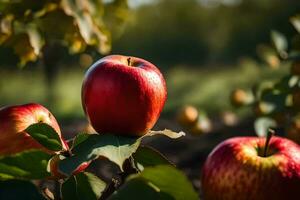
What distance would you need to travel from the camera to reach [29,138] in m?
1.46

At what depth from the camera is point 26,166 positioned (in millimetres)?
1272

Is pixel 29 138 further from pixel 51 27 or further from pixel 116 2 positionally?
pixel 116 2

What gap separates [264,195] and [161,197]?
19.6 inches

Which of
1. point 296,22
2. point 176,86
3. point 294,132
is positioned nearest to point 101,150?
point 296,22

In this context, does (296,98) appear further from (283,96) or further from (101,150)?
(101,150)

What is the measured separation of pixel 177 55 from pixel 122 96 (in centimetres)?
1179

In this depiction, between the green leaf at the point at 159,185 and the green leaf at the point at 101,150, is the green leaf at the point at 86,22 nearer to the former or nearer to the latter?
the green leaf at the point at 101,150

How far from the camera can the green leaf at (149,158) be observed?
1388mm

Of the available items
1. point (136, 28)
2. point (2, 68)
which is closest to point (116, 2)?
point (2, 68)

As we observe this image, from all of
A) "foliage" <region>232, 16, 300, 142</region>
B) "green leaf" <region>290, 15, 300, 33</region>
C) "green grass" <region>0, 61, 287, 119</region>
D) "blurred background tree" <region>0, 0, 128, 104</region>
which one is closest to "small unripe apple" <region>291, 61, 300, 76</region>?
"foliage" <region>232, 16, 300, 142</region>

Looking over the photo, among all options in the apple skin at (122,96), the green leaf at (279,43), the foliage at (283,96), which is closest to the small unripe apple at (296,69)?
the foliage at (283,96)

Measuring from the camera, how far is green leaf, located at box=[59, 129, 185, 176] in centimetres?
120

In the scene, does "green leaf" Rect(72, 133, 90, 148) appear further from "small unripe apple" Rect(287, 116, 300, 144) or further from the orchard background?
"small unripe apple" Rect(287, 116, 300, 144)

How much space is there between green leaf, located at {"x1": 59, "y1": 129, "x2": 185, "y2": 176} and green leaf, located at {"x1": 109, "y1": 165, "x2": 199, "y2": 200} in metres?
0.05
